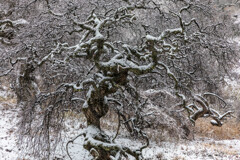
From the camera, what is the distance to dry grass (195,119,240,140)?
12305 millimetres

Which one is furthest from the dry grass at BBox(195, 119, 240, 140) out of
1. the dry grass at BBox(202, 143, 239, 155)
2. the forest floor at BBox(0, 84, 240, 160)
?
the dry grass at BBox(202, 143, 239, 155)

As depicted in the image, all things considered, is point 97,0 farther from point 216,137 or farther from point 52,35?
point 216,137

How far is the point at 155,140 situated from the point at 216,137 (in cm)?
382

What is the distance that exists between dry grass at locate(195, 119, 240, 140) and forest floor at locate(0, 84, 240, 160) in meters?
0.85

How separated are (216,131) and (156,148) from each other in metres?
4.68

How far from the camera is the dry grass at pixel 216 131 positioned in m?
12.3

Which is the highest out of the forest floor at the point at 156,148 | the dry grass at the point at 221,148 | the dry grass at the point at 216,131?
the dry grass at the point at 216,131

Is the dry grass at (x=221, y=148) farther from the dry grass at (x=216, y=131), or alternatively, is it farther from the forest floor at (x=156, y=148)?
the dry grass at (x=216, y=131)

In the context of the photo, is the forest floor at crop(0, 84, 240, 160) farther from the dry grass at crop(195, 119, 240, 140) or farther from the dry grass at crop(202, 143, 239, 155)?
the dry grass at crop(195, 119, 240, 140)

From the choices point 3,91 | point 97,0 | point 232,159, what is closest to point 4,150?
point 97,0

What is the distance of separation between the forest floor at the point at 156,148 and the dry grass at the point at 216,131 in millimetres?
851

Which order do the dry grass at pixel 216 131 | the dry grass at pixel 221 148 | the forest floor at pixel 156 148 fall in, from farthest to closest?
1. the dry grass at pixel 216 131
2. the dry grass at pixel 221 148
3. the forest floor at pixel 156 148

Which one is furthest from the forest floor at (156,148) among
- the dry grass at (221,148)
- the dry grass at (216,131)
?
the dry grass at (216,131)

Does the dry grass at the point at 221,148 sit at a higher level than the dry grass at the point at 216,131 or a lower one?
lower
